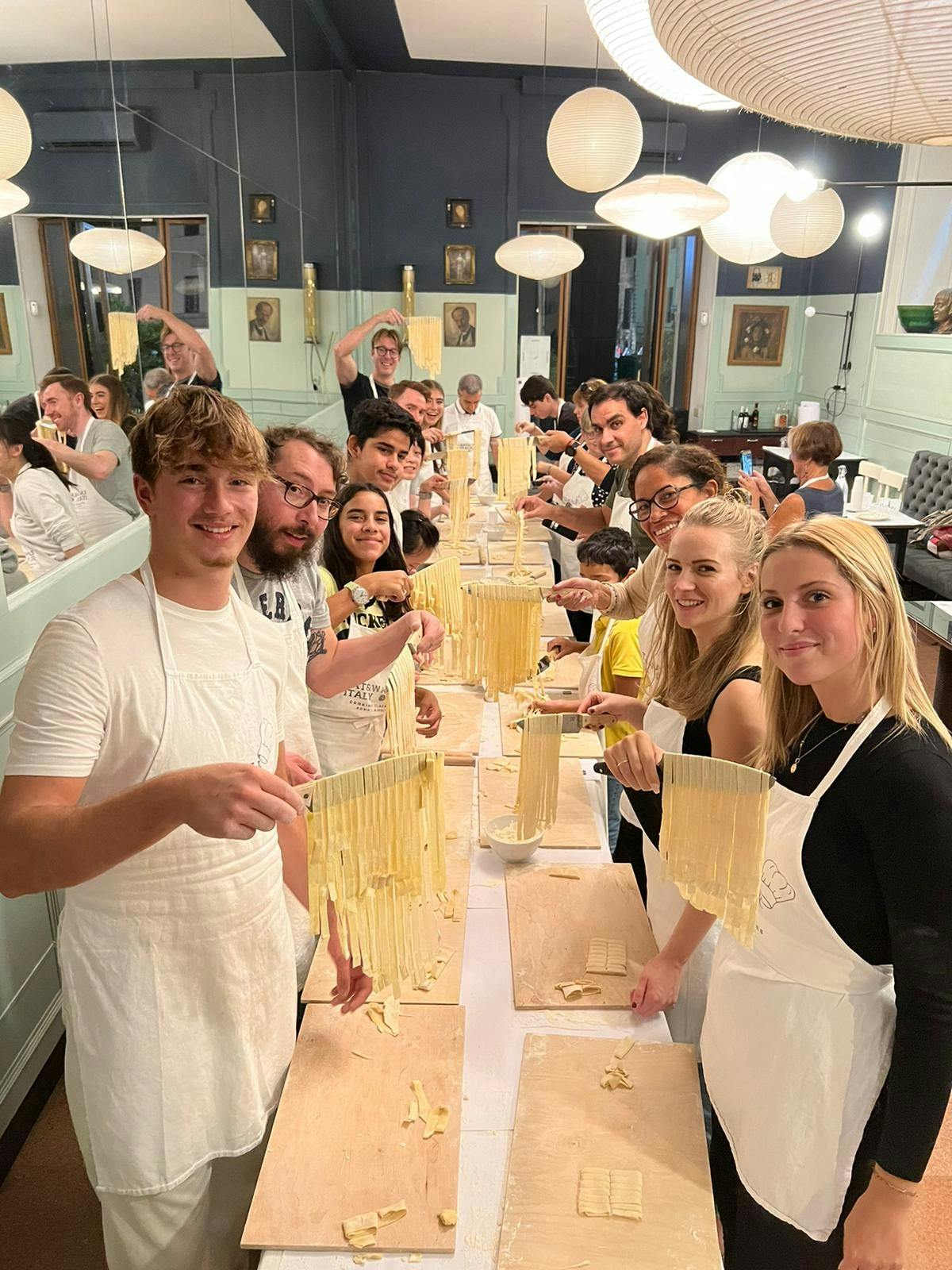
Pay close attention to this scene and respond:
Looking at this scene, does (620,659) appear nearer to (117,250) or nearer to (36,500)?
(36,500)

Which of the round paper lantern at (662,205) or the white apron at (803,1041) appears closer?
the white apron at (803,1041)

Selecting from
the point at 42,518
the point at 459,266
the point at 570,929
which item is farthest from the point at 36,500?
the point at 459,266

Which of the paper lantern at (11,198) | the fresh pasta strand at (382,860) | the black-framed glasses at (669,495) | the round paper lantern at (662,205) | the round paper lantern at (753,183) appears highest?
the round paper lantern at (753,183)

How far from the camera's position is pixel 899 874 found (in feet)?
4.64

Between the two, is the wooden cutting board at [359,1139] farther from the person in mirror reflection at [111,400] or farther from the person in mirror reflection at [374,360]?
the person in mirror reflection at [374,360]

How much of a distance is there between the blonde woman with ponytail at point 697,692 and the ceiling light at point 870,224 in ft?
31.5

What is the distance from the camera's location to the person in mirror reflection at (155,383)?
377 cm

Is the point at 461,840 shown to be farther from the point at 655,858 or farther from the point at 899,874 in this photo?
the point at 899,874

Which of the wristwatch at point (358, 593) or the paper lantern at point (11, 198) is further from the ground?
the paper lantern at point (11, 198)

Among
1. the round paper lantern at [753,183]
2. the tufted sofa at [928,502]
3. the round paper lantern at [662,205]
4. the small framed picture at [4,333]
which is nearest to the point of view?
the small framed picture at [4,333]

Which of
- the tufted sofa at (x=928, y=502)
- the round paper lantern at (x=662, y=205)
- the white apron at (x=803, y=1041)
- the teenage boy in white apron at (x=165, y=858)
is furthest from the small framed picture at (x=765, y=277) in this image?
the teenage boy in white apron at (x=165, y=858)

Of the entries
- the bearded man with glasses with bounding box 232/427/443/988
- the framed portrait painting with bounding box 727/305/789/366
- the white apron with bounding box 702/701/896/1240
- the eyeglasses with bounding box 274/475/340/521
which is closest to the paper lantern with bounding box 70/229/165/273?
the bearded man with glasses with bounding box 232/427/443/988

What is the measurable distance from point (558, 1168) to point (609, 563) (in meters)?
2.48

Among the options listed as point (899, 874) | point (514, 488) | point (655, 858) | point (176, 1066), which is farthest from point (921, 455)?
point (176, 1066)
